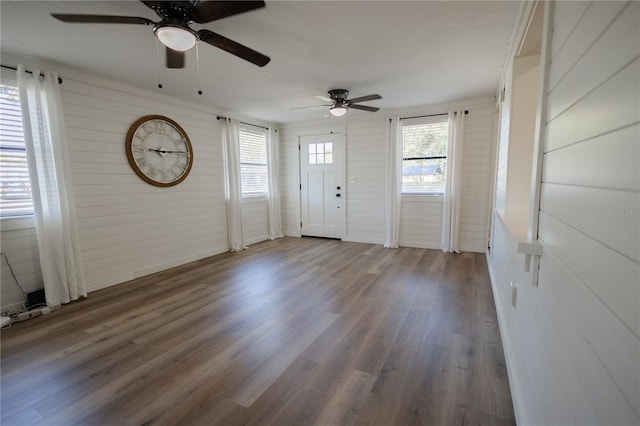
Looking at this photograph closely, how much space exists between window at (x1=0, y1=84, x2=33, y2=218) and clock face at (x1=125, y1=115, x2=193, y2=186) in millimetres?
985

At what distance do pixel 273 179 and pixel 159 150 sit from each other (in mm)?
2453

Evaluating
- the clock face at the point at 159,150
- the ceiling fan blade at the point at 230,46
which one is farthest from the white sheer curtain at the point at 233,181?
the ceiling fan blade at the point at 230,46

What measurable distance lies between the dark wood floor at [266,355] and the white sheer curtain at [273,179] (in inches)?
103

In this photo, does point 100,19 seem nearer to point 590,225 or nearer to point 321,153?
point 590,225

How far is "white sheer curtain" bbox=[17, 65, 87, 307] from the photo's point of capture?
280cm

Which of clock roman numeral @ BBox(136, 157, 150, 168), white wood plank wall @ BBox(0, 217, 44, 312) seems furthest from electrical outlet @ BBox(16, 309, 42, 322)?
clock roman numeral @ BBox(136, 157, 150, 168)

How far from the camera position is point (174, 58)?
2271mm

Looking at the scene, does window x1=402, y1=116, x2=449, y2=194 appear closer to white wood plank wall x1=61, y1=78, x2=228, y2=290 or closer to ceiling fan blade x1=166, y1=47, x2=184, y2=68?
white wood plank wall x1=61, y1=78, x2=228, y2=290

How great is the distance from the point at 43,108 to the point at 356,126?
4479 millimetres

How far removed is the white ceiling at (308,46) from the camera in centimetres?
206

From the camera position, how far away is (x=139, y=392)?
174cm

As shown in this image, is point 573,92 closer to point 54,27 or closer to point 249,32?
point 249,32

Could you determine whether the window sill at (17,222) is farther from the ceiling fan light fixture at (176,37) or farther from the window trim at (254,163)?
the window trim at (254,163)

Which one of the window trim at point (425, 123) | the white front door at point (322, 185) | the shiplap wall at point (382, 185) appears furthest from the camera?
the white front door at point (322, 185)
